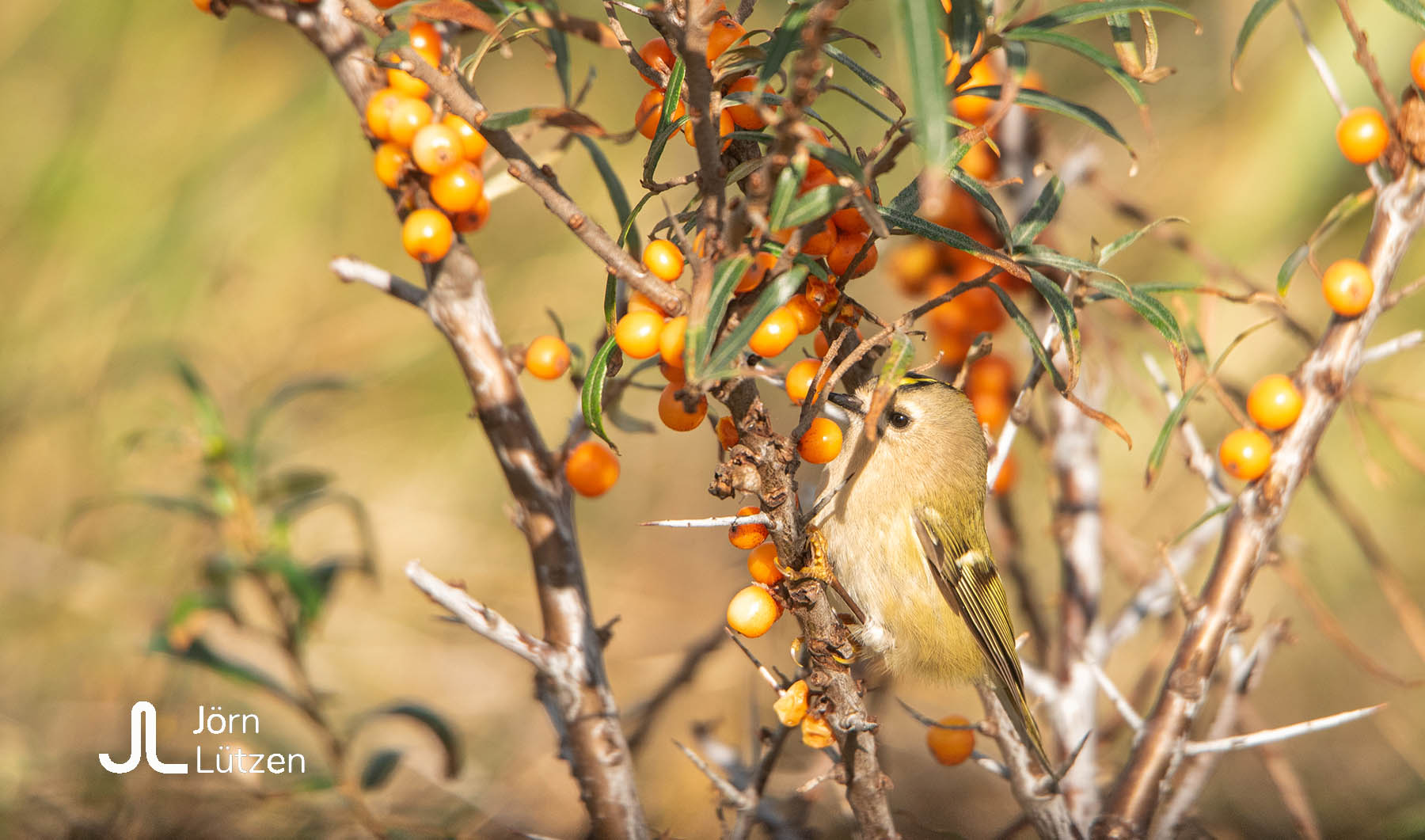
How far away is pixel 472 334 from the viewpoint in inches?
58.0

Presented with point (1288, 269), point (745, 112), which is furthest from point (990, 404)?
point (745, 112)

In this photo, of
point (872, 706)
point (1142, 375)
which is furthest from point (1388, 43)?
point (872, 706)

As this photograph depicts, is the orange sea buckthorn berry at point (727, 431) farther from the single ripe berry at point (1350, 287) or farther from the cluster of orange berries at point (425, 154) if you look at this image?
the single ripe berry at point (1350, 287)

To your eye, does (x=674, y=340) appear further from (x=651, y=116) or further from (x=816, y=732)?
(x=816, y=732)

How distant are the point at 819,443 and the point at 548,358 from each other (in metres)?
0.47

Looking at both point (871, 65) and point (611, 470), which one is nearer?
point (611, 470)

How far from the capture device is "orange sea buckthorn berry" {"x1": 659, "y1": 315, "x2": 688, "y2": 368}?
3.21ft

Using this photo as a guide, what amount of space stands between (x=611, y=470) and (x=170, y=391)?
308cm

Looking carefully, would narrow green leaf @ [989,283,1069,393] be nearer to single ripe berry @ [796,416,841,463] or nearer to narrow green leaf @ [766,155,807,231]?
single ripe berry @ [796,416,841,463]

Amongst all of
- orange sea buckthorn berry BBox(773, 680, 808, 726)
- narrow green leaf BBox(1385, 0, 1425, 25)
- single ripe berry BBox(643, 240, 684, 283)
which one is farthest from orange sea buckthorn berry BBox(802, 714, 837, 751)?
narrow green leaf BBox(1385, 0, 1425, 25)

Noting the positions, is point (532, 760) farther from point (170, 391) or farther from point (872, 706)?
point (170, 391)

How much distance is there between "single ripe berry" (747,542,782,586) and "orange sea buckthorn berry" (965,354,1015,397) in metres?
1.06

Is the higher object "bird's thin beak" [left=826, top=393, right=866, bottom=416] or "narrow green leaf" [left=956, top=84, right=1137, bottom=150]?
"narrow green leaf" [left=956, top=84, right=1137, bottom=150]

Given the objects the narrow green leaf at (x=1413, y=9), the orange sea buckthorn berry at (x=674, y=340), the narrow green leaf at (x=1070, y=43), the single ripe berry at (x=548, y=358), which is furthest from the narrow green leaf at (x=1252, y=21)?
the single ripe berry at (x=548, y=358)
